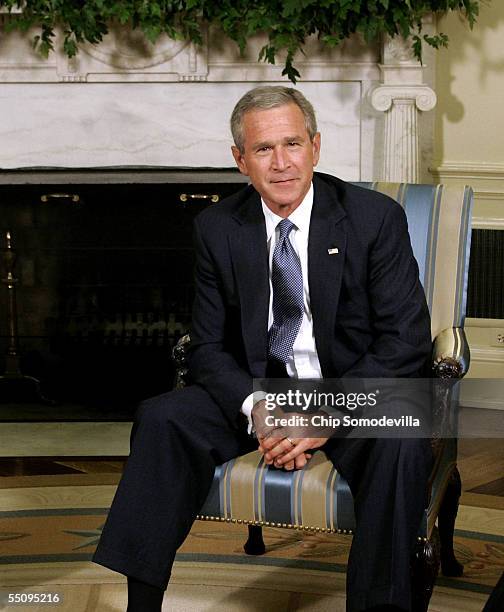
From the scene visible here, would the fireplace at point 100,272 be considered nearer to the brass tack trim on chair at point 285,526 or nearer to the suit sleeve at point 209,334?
the suit sleeve at point 209,334

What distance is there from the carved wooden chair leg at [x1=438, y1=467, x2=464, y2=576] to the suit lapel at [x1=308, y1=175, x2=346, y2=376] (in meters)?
0.51

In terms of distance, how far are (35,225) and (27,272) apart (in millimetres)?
215

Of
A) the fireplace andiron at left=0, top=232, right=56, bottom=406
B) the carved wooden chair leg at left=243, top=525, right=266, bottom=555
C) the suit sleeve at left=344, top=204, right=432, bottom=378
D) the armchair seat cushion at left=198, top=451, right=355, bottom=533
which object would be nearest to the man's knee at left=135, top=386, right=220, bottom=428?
the armchair seat cushion at left=198, top=451, right=355, bottom=533

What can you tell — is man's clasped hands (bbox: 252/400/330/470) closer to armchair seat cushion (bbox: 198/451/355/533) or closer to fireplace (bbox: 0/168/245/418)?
armchair seat cushion (bbox: 198/451/355/533)

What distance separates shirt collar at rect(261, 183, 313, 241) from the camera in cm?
239

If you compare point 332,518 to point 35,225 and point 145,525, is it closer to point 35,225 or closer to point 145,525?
point 145,525

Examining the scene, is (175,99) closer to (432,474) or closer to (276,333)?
(276,333)

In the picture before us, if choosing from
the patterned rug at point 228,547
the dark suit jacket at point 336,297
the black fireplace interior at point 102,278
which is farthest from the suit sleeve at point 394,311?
the black fireplace interior at point 102,278

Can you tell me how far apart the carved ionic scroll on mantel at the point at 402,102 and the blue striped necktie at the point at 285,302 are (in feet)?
5.93

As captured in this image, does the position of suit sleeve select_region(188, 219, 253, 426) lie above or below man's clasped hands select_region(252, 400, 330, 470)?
above

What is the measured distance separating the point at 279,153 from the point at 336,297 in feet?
1.15

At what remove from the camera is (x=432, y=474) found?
7.11 ft

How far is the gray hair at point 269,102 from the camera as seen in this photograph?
88.7 inches

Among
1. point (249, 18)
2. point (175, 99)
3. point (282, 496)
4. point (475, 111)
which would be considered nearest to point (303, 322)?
point (282, 496)
